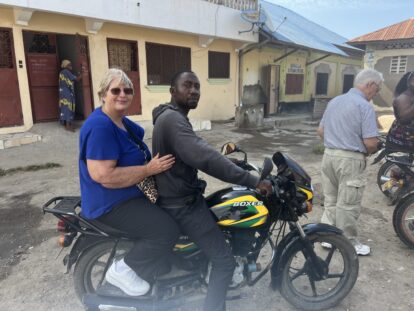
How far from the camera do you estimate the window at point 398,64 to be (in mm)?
15347

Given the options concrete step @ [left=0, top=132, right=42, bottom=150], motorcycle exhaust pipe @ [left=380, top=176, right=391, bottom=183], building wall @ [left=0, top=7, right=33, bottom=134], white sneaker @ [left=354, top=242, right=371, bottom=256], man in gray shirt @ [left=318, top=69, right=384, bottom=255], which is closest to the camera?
man in gray shirt @ [left=318, top=69, right=384, bottom=255]

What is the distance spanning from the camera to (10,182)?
18.5 feet

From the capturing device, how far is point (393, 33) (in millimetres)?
15469

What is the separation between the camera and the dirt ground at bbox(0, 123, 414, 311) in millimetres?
2723

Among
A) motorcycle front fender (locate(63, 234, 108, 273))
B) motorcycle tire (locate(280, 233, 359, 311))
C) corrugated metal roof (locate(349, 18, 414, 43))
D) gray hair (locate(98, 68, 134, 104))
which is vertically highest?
corrugated metal roof (locate(349, 18, 414, 43))

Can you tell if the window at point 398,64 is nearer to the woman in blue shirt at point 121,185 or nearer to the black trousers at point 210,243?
the black trousers at point 210,243

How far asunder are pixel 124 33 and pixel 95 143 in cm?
879

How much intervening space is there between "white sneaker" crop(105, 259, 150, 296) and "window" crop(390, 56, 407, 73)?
1662 cm

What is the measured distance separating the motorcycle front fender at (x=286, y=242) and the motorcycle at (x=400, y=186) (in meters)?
1.33

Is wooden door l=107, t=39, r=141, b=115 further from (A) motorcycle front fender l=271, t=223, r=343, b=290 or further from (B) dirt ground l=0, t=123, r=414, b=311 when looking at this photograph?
(A) motorcycle front fender l=271, t=223, r=343, b=290

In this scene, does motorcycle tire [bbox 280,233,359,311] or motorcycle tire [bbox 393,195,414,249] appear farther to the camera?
motorcycle tire [bbox 393,195,414,249]

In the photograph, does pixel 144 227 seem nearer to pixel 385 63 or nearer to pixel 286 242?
pixel 286 242

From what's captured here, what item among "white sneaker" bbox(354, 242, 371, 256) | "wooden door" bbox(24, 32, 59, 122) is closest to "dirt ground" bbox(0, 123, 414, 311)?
"white sneaker" bbox(354, 242, 371, 256)

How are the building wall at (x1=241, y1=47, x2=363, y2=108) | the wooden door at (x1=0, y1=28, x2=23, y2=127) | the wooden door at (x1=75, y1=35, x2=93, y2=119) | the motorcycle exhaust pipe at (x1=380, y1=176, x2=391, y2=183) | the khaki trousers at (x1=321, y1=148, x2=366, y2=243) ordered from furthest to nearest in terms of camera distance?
the building wall at (x1=241, y1=47, x2=363, y2=108), the wooden door at (x1=75, y1=35, x2=93, y2=119), the wooden door at (x1=0, y1=28, x2=23, y2=127), the motorcycle exhaust pipe at (x1=380, y1=176, x2=391, y2=183), the khaki trousers at (x1=321, y1=148, x2=366, y2=243)
